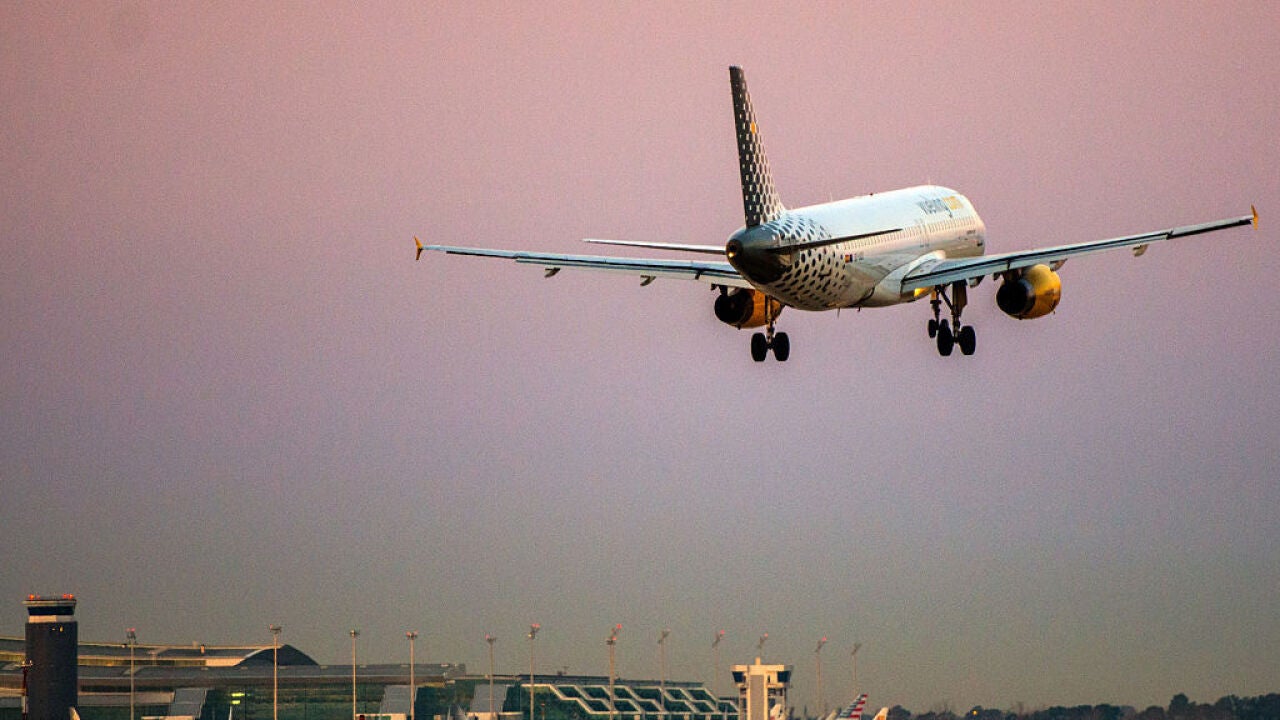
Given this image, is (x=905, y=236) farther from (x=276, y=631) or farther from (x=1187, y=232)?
(x=276, y=631)

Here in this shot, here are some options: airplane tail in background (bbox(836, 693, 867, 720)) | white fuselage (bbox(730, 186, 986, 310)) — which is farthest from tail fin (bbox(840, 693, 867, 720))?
white fuselage (bbox(730, 186, 986, 310))

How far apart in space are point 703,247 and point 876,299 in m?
10.6

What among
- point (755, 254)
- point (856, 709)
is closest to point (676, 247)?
point (755, 254)

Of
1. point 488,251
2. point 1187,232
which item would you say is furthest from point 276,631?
point 1187,232

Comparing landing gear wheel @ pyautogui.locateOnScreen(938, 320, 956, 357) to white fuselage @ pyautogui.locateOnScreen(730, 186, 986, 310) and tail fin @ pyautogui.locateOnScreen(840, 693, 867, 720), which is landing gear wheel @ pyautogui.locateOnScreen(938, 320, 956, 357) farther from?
tail fin @ pyautogui.locateOnScreen(840, 693, 867, 720)

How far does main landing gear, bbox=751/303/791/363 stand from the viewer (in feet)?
263

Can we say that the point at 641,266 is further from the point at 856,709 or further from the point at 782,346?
the point at 856,709

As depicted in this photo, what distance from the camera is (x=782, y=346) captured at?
80062 millimetres

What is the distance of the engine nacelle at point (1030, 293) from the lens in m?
77.1

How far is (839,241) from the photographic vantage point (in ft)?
233

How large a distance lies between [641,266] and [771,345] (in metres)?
6.75

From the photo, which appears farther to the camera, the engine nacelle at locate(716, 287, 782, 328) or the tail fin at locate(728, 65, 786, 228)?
the engine nacelle at locate(716, 287, 782, 328)

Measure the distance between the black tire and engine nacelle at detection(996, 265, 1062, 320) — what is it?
334 inches

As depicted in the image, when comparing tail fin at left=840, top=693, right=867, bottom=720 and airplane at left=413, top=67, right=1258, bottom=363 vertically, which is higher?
airplane at left=413, top=67, right=1258, bottom=363
